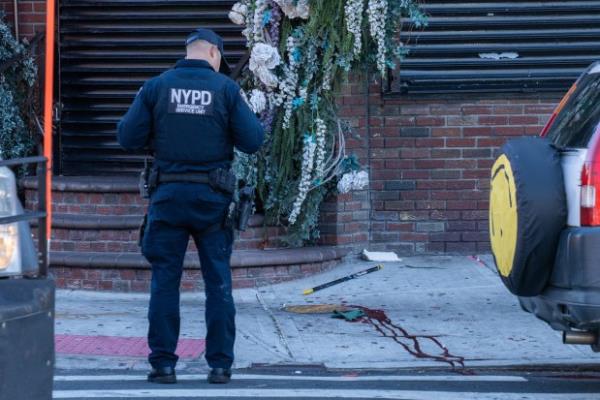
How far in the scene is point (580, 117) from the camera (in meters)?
5.92

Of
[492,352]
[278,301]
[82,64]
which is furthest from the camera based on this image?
[82,64]

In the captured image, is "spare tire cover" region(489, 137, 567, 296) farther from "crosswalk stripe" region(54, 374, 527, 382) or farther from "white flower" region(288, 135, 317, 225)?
"white flower" region(288, 135, 317, 225)

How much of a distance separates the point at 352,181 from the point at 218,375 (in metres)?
3.15

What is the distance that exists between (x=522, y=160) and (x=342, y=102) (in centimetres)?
426

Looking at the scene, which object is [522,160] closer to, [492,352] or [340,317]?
[492,352]

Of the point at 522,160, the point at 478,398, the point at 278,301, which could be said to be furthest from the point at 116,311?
the point at 522,160

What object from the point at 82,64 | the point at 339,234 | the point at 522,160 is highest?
the point at 82,64

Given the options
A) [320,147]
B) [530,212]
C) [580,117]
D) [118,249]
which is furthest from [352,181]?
[530,212]

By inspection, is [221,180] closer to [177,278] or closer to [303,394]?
[177,278]

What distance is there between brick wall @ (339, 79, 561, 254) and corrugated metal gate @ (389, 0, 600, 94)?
160mm

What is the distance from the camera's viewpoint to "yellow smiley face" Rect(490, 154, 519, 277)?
5570mm

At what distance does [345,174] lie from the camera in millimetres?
9250

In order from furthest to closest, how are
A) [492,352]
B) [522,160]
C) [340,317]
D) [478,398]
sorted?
[340,317], [492,352], [478,398], [522,160]

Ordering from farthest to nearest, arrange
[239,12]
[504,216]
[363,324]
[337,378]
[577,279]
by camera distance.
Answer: [239,12] → [363,324] → [337,378] → [504,216] → [577,279]
